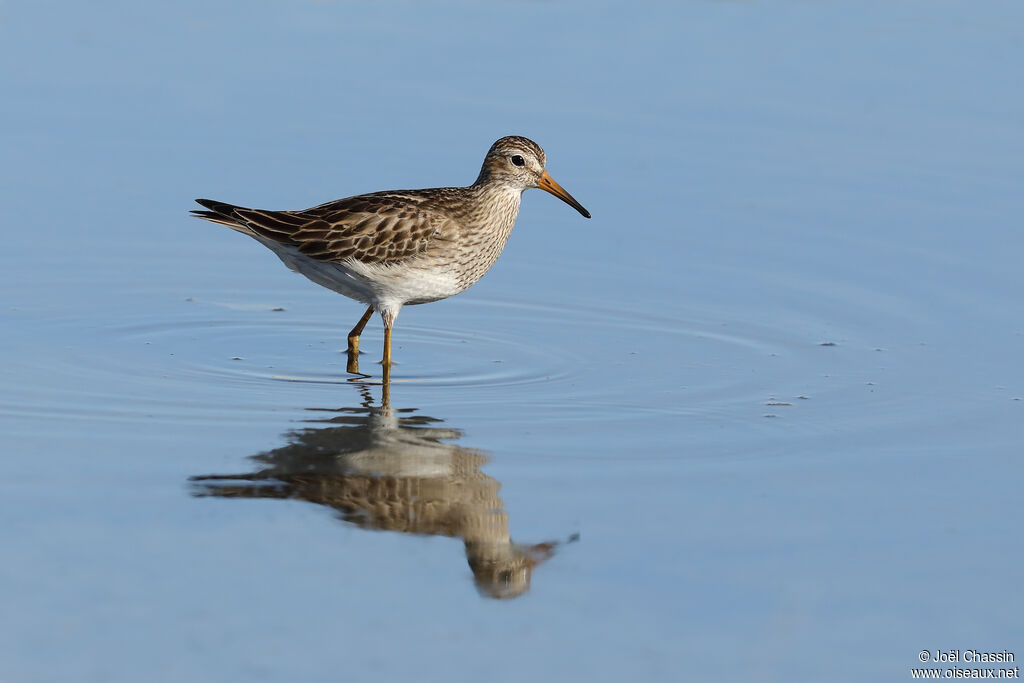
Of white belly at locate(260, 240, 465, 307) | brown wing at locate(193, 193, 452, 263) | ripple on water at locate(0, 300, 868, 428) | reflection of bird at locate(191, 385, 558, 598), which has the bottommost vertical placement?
reflection of bird at locate(191, 385, 558, 598)

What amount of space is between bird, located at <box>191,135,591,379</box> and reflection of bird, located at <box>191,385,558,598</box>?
2.10 meters

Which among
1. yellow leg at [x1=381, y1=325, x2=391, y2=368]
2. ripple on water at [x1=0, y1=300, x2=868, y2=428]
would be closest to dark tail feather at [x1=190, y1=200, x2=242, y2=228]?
ripple on water at [x1=0, y1=300, x2=868, y2=428]

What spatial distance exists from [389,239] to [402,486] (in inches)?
138

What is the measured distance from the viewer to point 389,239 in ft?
39.1

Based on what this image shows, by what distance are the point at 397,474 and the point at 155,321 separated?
4246 mm

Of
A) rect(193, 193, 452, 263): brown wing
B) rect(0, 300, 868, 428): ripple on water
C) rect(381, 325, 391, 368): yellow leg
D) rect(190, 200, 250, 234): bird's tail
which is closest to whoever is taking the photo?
rect(0, 300, 868, 428): ripple on water

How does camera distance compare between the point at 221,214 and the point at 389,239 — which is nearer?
the point at 389,239

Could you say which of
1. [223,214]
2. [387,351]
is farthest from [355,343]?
[223,214]

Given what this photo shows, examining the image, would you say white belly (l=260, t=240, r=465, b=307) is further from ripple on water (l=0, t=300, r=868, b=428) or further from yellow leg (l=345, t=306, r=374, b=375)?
ripple on water (l=0, t=300, r=868, b=428)

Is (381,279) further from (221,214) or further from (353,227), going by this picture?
(221,214)

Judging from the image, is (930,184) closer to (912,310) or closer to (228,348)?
(912,310)

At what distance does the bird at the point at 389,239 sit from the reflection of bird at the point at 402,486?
2099 millimetres

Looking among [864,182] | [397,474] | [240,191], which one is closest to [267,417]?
[397,474]

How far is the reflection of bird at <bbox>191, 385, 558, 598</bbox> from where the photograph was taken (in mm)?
7945
